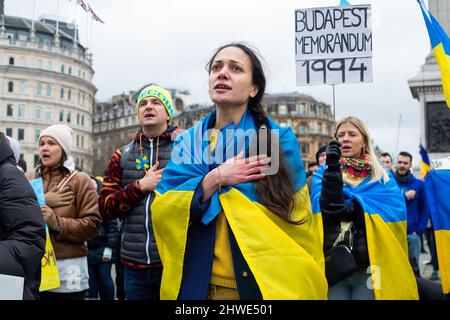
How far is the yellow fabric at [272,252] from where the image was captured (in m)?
2.63

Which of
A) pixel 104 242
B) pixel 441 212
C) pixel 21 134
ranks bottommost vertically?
pixel 104 242

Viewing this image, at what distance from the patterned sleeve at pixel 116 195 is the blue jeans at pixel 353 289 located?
1.69m

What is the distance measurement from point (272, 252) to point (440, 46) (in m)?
3.13

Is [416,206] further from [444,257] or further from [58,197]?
[58,197]

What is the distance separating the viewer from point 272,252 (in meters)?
2.65

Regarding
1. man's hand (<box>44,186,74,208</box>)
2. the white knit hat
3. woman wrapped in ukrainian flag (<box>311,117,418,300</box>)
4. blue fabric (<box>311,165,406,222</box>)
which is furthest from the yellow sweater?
the white knit hat

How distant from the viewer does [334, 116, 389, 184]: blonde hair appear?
15.3 feet

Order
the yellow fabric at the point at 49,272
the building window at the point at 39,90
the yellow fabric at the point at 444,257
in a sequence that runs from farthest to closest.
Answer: the building window at the point at 39,90 → the yellow fabric at the point at 49,272 → the yellow fabric at the point at 444,257

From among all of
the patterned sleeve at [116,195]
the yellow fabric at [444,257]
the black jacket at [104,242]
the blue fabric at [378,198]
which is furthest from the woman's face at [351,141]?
the black jacket at [104,242]

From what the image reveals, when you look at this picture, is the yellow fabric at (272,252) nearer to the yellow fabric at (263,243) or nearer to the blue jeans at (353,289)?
the yellow fabric at (263,243)

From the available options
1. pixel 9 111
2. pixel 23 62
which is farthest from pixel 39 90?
pixel 23 62

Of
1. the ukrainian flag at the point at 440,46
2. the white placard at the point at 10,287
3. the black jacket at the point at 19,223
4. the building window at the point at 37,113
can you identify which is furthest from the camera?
the building window at the point at 37,113

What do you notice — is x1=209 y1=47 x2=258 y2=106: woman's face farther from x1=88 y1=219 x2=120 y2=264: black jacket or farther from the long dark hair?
A: x1=88 y1=219 x2=120 y2=264: black jacket

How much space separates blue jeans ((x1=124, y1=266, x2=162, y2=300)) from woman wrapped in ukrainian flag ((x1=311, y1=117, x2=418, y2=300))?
130 centimetres
